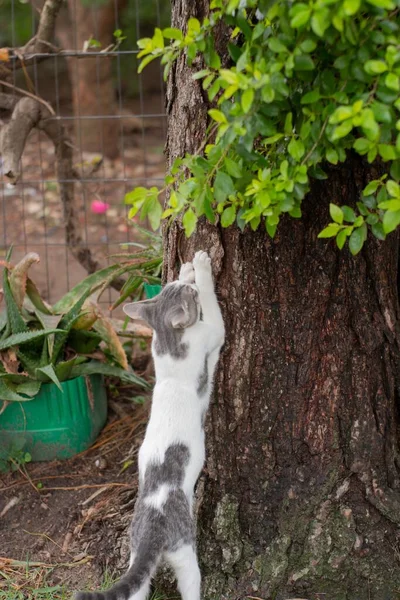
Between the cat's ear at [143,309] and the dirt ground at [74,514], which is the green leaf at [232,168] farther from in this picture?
the dirt ground at [74,514]

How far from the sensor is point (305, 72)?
193cm

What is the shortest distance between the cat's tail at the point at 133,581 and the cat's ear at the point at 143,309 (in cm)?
88

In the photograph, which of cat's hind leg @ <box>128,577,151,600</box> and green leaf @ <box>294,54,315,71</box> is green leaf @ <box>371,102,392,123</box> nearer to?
green leaf @ <box>294,54,315,71</box>

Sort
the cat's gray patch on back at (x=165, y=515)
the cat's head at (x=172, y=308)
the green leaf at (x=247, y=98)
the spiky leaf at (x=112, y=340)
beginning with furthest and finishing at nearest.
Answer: the spiky leaf at (x=112, y=340), the cat's head at (x=172, y=308), the cat's gray patch on back at (x=165, y=515), the green leaf at (x=247, y=98)

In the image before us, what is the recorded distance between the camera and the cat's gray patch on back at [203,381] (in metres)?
2.69

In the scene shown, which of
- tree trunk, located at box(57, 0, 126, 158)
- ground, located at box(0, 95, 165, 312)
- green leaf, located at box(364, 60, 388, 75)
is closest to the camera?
green leaf, located at box(364, 60, 388, 75)

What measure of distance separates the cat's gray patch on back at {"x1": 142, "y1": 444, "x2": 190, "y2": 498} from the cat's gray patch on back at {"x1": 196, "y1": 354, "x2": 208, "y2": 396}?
0.21m

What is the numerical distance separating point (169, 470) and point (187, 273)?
70cm

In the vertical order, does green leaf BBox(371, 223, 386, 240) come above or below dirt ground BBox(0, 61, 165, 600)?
above

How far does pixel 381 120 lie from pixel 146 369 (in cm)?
305

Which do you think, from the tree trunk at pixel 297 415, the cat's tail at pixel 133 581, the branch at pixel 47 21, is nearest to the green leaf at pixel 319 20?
the tree trunk at pixel 297 415

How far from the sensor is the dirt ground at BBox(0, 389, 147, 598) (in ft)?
10.1

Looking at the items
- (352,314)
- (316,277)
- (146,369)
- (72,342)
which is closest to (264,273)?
(316,277)

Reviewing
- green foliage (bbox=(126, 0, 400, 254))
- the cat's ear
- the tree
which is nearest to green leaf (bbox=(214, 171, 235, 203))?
green foliage (bbox=(126, 0, 400, 254))
